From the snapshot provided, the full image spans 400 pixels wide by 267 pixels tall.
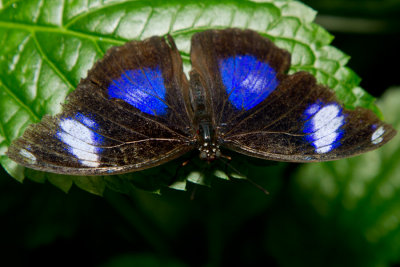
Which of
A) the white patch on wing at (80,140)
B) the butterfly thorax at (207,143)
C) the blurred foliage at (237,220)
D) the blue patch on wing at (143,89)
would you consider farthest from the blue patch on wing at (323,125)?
the white patch on wing at (80,140)

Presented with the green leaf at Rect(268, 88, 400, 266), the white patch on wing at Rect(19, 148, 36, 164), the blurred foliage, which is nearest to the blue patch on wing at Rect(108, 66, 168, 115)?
the white patch on wing at Rect(19, 148, 36, 164)

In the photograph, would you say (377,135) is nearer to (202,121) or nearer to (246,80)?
(246,80)

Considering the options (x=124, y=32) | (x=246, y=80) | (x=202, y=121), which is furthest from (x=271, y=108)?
(x=124, y=32)

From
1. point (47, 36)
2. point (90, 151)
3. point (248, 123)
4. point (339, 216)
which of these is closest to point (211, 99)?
point (248, 123)

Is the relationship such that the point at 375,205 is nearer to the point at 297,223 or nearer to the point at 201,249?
the point at 297,223

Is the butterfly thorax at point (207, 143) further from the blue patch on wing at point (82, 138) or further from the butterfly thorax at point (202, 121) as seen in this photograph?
the blue patch on wing at point (82, 138)

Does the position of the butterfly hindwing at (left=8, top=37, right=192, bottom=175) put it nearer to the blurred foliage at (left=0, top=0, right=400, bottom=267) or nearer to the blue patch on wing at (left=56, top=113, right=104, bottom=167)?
the blue patch on wing at (left=56, top=113, right=104, bottom=167)
